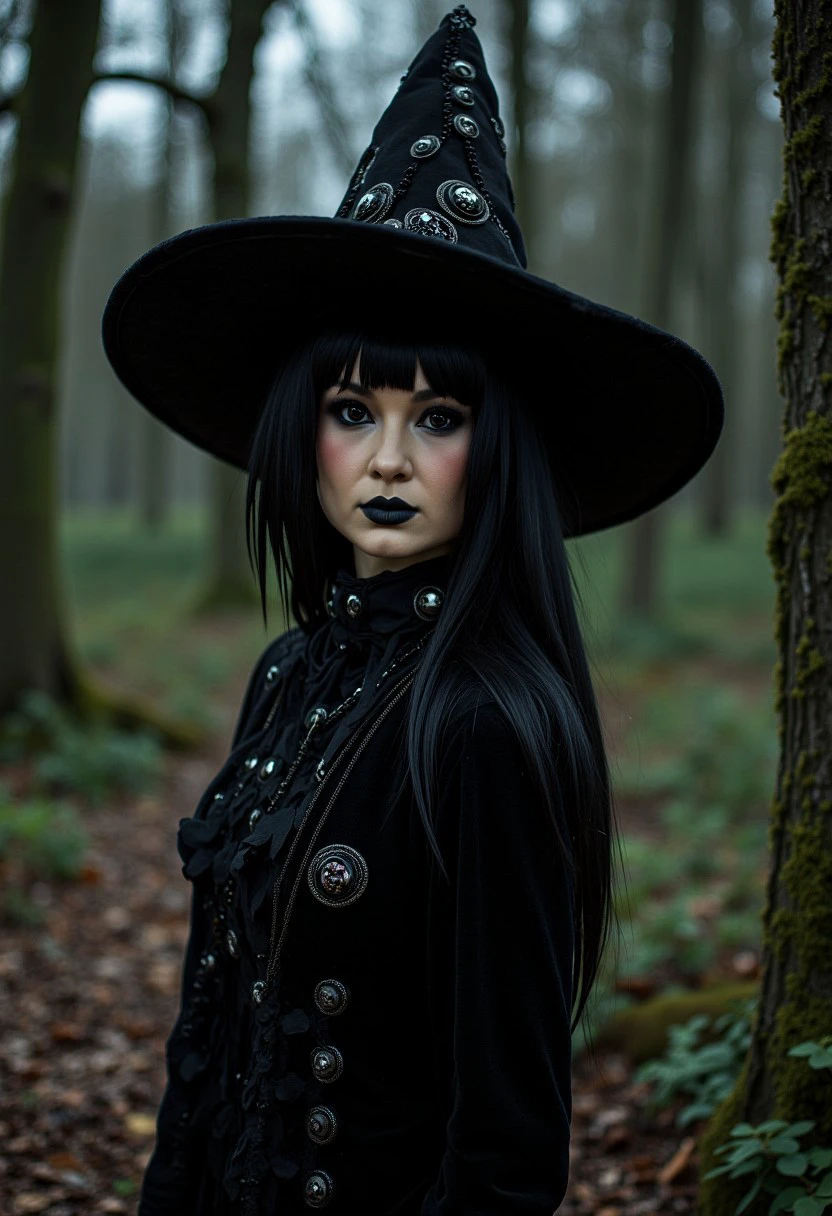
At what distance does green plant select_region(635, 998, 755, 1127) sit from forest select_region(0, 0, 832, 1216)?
12 millimetres

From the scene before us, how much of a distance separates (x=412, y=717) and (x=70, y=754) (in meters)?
5.17

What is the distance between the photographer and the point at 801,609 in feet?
7.44

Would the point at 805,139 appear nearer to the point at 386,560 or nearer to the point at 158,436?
the point at 386,560

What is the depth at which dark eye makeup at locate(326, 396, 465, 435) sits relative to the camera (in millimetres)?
1867

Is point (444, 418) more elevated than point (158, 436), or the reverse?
point (158, 436)

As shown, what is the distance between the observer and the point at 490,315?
1.83m

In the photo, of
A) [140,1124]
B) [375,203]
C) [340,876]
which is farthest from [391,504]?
[140,1124]

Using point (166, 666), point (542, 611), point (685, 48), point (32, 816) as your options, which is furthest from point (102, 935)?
point (685, 48)

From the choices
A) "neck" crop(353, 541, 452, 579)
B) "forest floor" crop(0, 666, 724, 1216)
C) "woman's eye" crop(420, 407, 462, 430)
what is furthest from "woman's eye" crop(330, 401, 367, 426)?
"forest floor" crop(0, 666, 724, 1216)

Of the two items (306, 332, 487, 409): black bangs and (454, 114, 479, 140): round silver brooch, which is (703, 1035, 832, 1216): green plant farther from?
(454, 114, 479, 140): round silver brooch

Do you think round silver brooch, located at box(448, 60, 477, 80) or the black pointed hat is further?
round silver brooch, located at box(448, 60, 477, 80)

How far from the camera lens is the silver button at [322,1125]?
1768 millimetres

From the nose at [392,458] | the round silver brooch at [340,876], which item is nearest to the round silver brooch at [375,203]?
the nose at [392,458]

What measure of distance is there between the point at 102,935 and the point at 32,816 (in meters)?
0.75
